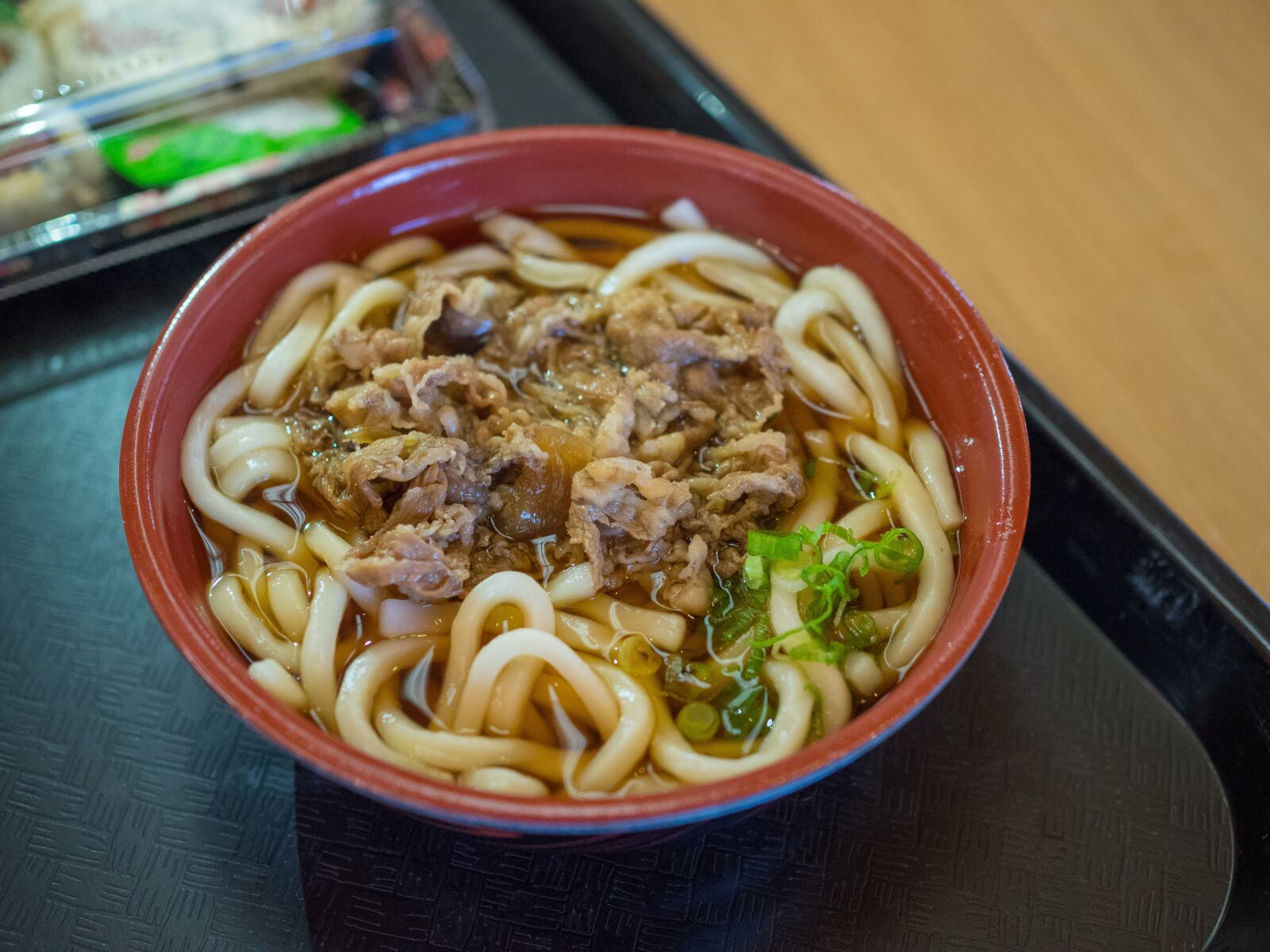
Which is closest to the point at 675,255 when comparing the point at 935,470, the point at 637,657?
the point at 935,470

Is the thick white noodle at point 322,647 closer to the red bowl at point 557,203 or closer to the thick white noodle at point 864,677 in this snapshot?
the red bowl at point 557,203

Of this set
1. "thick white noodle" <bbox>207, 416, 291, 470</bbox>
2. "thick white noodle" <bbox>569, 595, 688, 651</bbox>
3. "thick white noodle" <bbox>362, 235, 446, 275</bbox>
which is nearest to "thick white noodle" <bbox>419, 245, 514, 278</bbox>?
"thick white noodle" <bbox>362, 235, 446, 275</bbox>

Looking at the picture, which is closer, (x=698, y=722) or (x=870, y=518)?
(x=698, y=722)

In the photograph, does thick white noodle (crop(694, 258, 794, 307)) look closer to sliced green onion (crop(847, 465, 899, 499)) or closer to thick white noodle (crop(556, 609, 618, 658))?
sliced green onion (crop(847, 465, 899, 499))

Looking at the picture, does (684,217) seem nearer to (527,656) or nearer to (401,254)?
(401,254)

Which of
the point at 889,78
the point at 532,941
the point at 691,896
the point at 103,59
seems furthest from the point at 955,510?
the point at 103,59

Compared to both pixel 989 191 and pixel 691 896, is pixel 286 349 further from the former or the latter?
pixel 989 191
